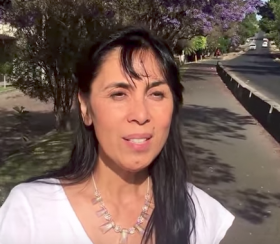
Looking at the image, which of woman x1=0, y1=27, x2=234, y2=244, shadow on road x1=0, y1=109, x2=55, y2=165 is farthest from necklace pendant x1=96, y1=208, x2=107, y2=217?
shadow on road x1=0, y1=109, x2=55, y2=165

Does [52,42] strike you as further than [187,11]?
No

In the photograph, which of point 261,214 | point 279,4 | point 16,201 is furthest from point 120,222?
point 279,4

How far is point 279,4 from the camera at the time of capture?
6656 cm

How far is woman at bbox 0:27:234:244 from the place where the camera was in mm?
1694

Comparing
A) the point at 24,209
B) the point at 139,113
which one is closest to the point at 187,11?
the point at 139,113

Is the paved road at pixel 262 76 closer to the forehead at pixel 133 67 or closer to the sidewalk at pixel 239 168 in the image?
the sidewalk at pixel 239 168

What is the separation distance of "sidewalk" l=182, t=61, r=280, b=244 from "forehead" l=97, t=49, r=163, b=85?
395 cm

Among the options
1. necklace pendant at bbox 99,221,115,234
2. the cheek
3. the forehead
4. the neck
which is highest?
the forehead

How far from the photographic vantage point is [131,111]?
5.64 feet

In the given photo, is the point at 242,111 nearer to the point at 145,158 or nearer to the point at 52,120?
the point at 52,120

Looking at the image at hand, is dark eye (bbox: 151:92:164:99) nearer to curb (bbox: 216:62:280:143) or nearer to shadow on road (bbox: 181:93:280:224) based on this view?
shadow on road (bbox: 181:93:280:224)

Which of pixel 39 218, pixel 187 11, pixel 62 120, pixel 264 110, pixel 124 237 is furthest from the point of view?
pixel 187 11

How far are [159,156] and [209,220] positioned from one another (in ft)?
0.86

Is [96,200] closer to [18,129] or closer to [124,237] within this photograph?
[124,237]
